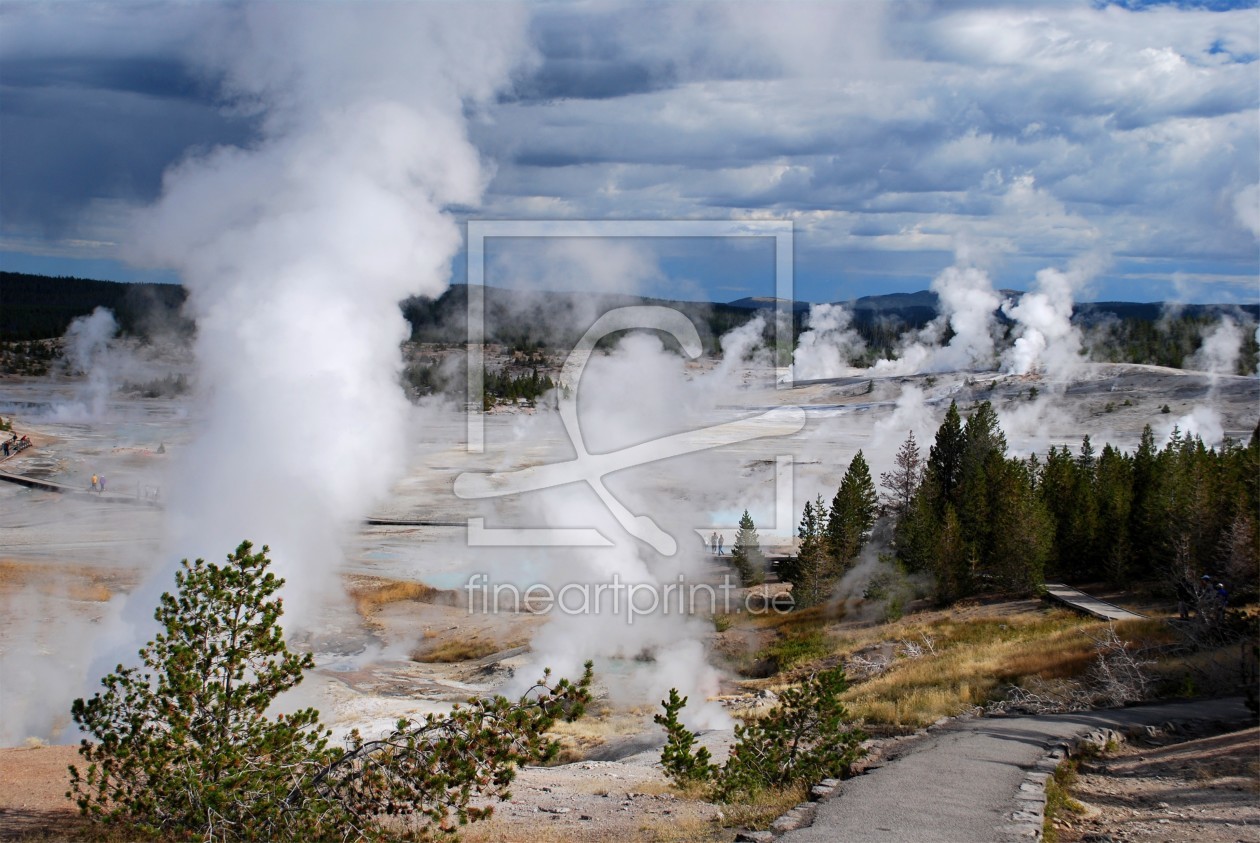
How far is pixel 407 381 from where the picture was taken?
7838 centimetres

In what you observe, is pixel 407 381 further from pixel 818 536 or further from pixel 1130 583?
pixel 1130 583

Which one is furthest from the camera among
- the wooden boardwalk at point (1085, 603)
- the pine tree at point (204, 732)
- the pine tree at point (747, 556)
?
the pine tree at point (747, 556)

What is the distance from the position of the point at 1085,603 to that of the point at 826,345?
90.3 meters

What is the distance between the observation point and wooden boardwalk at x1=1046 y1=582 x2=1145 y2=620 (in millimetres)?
25328

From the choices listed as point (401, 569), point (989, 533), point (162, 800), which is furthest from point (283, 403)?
point (989, 533)

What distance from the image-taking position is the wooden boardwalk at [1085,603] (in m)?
25.3

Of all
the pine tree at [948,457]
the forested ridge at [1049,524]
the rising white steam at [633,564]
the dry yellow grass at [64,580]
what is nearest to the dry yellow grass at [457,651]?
the rising white steam at [633,564]

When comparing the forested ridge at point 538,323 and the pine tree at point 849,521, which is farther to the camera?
the forested ridge at point 538,323

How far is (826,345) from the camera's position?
116875 millimetres

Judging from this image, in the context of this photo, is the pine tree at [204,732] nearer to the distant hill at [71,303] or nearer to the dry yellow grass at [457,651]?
the dry yellow grass at [457,651]

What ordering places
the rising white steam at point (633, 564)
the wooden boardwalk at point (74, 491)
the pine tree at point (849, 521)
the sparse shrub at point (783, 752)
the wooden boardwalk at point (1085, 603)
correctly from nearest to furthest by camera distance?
the sparse shrub at point (783, 752), the rising white steam at point (633, 564), the wooden boardwalk at point (1085, 603), the pine tree at point (849, 521), the wooden boardwalk at point (74, 491)

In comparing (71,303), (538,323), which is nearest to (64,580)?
(538,323)

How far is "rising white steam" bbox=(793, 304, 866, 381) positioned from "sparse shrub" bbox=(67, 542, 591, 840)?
96.8 meters

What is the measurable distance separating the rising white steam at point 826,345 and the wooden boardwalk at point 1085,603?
75162 millimetres
